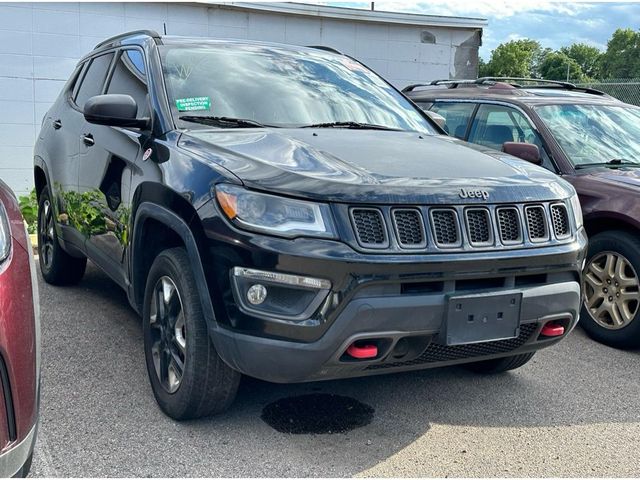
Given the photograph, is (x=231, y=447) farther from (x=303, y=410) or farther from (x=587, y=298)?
(x=587, y=298)

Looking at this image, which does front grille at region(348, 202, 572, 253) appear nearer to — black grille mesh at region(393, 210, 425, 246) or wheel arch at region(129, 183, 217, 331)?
black grille mesh at region(393, 210, 425, 246)

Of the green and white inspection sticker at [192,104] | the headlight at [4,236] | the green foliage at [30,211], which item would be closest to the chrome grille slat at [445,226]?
the green and white inspection sticker at [192,104]

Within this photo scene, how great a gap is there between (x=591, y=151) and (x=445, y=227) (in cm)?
286

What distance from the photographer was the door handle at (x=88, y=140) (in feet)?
14.5

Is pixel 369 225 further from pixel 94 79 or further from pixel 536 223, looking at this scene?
pixel 94 79

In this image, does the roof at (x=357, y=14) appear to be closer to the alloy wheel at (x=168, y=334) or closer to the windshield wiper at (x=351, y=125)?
the windshield wiper at (x=351, y=125)

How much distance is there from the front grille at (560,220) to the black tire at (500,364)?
925mm

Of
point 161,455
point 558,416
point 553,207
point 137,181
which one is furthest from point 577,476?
point 137,181

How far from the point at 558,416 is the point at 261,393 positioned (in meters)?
1.55

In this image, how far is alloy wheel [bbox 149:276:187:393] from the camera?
3.23 m

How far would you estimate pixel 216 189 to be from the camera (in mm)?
2904

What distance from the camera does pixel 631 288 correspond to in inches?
181

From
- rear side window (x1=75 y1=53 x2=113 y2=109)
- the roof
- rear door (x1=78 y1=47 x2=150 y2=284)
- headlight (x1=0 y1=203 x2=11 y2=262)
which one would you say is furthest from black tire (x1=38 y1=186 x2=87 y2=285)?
the roof

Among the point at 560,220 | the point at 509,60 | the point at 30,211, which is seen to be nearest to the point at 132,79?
the point at 560,220
